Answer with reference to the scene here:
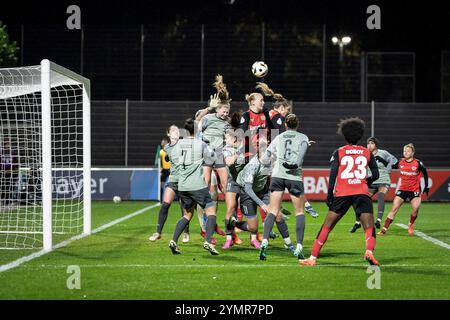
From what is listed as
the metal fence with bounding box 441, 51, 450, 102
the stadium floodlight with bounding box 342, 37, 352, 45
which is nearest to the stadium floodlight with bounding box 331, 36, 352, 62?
the stadium floodlight with bounding box 342, 37, 352, 45

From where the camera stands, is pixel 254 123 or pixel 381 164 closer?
pixel 254 123

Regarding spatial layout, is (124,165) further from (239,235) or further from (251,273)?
(251,273)

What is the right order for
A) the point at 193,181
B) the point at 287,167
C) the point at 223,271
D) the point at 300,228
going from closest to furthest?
the point at 223,271
the point at 287,167
the point at 300,228
the point at 193,181

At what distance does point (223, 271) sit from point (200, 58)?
69.5ft

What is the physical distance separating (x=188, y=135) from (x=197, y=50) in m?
18.6

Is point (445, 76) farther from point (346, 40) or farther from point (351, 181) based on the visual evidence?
point (351, 181)

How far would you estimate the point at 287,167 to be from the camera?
34.6ft

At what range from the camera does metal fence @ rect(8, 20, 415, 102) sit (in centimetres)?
2991

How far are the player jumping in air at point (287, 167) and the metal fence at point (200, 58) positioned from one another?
19062mm

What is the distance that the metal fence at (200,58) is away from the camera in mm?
29906

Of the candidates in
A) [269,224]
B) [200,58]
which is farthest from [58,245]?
[200,58]

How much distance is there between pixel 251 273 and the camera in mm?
9352

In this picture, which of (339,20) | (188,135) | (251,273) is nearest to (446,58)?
(339,20)

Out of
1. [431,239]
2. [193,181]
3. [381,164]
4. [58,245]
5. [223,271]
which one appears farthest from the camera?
[381,164]
